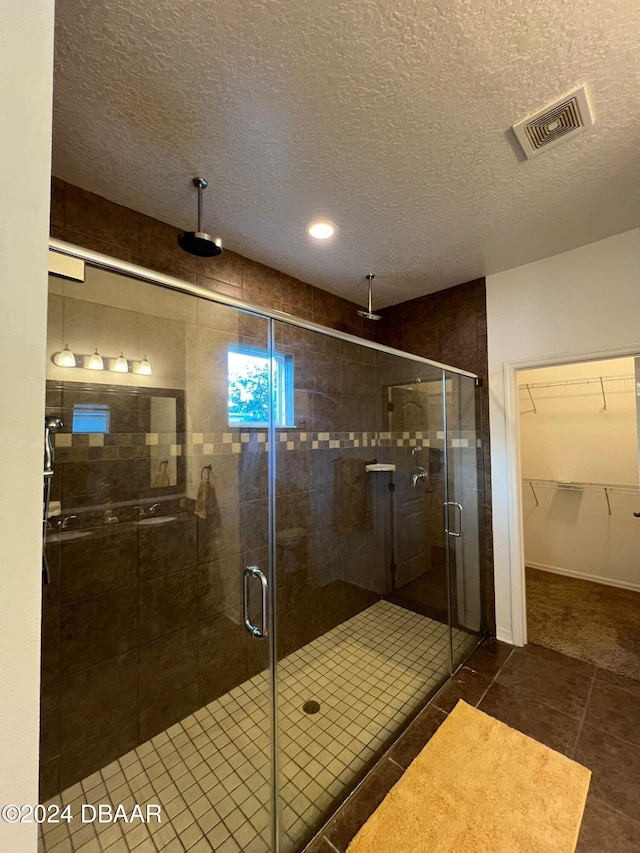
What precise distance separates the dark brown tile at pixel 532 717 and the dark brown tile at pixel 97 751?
1802 mm

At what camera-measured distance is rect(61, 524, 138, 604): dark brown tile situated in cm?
143

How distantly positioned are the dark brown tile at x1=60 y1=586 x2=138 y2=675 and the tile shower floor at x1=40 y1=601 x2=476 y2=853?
481 millimetres

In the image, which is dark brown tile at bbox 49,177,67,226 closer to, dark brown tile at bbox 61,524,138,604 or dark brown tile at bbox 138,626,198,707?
dark brown tile at bbox 61,524,138,604

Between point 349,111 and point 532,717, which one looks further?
point 532,717

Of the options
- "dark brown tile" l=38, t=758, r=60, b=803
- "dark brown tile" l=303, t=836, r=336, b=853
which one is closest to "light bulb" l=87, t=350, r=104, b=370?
"dark brown tile" l=38, t=758, r=60, b=803

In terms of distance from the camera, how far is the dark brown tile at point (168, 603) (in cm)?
162

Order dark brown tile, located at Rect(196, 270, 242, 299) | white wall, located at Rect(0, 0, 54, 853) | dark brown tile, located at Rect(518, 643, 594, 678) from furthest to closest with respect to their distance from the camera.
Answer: dark brown tile, located at Rect(518, 643, 594, 678) → dark brown tile, located at Rect(196, 270, 242, 299) → white wall, located at Rect(0, 0, 54, 853)

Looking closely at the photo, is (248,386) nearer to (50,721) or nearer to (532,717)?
(50,721)

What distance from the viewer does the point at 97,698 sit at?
4.88 ft

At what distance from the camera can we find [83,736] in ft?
4.77

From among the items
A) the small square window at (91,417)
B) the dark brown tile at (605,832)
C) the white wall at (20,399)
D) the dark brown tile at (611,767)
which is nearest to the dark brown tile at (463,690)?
the dark brown tile at (611,767)

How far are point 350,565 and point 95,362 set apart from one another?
2.11 m

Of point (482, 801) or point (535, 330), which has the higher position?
point (535, 330)

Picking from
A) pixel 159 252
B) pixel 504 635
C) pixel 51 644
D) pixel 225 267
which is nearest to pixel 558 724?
pixel 504 635
